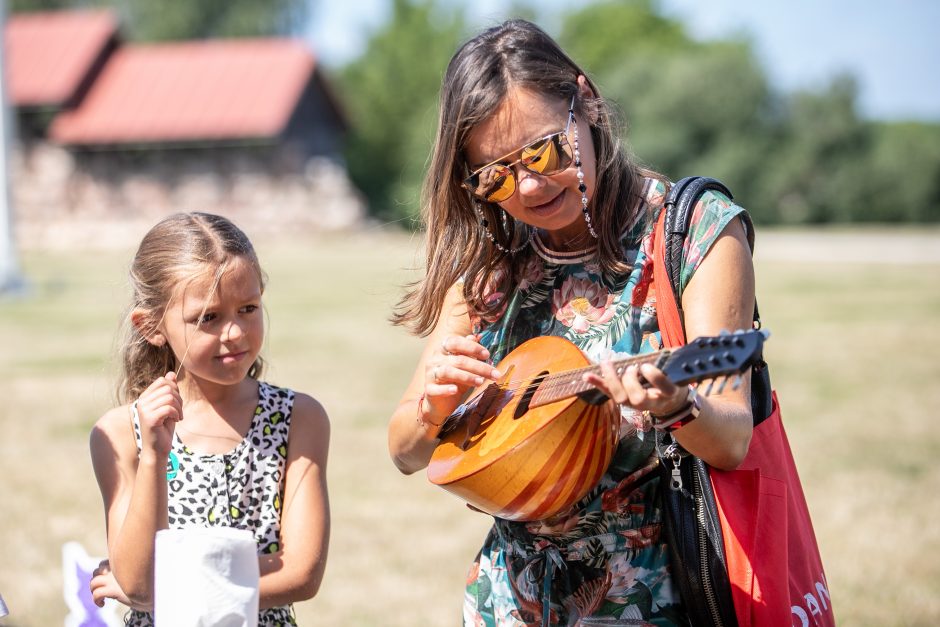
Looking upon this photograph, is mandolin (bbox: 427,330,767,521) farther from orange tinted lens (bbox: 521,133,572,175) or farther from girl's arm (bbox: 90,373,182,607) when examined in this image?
girl's arm (bbox: 90,373,182,607)

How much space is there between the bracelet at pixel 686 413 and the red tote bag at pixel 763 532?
21 centimetres

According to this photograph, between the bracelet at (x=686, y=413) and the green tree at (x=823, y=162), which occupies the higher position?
the green tree at (x=823, y=162)

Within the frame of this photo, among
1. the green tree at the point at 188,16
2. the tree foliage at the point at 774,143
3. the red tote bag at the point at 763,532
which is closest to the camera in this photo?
the red tote bag at the point at 763,532

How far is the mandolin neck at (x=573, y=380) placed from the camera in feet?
6.22

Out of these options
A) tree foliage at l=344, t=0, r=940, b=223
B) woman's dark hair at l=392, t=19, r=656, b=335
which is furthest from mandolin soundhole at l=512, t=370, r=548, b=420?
tree foliage at l=344, t=0, r=940, b=223

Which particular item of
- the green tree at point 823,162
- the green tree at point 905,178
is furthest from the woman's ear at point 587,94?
the green tree at point 905,178

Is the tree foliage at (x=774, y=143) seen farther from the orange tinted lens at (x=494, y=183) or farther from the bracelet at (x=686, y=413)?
the bracelet at (x=686, y=413)

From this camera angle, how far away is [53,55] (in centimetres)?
3522

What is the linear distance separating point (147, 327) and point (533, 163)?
109 cm

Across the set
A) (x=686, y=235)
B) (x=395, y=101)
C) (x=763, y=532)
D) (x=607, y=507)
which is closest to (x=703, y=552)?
(x=763, y=532)

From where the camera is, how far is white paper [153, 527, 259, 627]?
Answer: 5.93 ft

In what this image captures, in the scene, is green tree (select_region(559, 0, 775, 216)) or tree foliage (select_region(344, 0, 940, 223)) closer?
tree foliage (select_region(344, 0, 940, 223))

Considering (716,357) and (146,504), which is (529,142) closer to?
(716,357)

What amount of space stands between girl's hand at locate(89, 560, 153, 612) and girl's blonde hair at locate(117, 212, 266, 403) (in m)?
0.45
